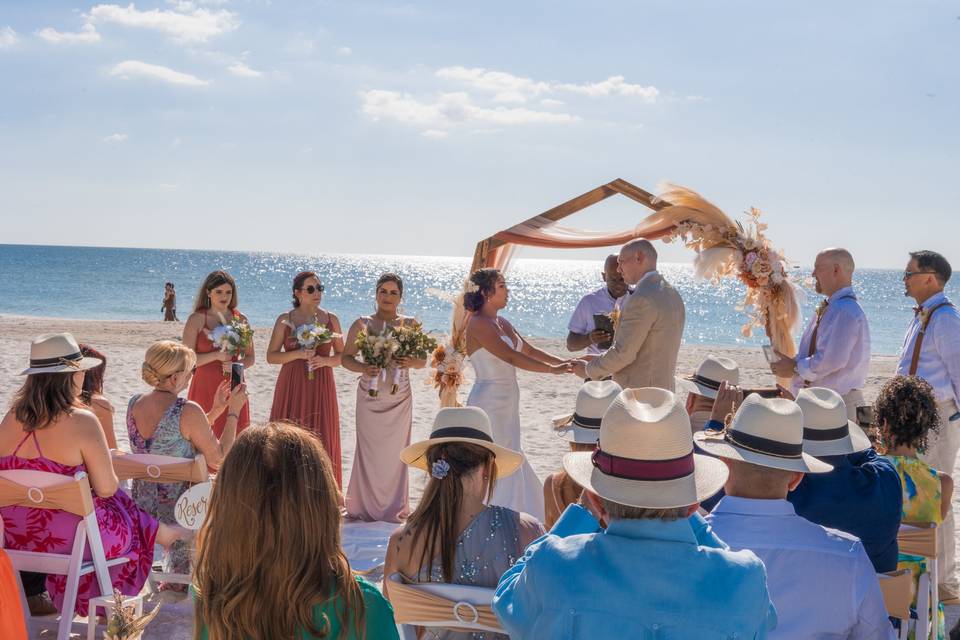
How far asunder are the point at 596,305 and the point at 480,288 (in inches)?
82.2

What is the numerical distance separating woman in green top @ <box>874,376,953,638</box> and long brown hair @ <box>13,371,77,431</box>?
169 inches

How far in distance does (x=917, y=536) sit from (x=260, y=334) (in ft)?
84.8

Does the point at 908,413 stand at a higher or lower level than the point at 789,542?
higher

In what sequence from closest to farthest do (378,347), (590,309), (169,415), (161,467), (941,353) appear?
(161,467) → (169,415) → (941,353) → (378,347) → (590,309)

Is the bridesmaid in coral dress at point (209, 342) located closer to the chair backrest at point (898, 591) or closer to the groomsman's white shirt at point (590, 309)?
the groomsman's white shirt at point (590, 309)

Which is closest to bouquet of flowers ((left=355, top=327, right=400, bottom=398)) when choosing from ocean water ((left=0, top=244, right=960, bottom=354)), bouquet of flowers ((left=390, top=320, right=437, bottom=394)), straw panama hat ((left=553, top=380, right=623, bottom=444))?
bouquet of flowers ((left=390, top=320, right=437, bottom=394))

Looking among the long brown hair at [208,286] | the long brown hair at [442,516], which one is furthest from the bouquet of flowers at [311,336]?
the long brown hair at [442,516]

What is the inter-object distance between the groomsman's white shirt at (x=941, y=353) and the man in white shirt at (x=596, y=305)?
2895 mm

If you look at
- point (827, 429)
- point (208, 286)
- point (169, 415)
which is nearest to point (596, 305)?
point (208, 286)

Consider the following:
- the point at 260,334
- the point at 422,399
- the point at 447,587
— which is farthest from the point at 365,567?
the point at 260,334

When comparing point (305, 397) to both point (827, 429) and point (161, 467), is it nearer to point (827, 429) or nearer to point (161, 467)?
point (161, 467)

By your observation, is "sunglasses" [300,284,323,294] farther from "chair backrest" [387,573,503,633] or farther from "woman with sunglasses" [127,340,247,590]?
"chair backrest" [387,573,503,633]

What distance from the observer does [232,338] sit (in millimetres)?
7227

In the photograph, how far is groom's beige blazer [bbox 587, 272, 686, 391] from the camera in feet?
19.5
